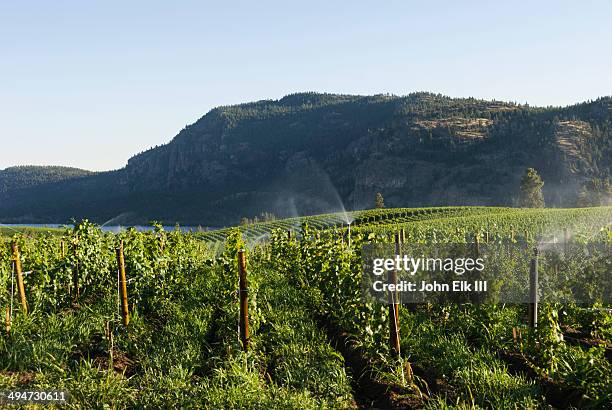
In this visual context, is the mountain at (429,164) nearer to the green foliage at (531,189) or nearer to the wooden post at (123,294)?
the green foliage at (531,189)

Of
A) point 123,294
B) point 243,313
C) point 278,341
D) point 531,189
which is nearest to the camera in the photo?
point 243,313

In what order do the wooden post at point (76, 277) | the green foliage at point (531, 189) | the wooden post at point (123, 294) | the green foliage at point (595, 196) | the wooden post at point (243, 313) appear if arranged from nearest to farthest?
the wooden post at point (243, 313)
the wooden post at point (123, 294)
the wooden post at point (76, 277)
the green foliage at point (531, 189)
the green foliage at point (595, 196)

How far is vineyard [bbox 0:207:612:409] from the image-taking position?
5.04 meters

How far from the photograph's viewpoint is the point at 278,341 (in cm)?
675

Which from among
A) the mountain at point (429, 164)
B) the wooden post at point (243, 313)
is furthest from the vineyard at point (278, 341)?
the mountain at point (429, 164)

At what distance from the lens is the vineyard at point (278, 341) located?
5.04m

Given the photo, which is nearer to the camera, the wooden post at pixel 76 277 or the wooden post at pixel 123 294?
the wooden post at pixel 123 294

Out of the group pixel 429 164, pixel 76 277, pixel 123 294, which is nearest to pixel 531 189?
pixel 76 277

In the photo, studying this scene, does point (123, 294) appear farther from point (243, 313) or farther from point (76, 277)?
point (76, 277)

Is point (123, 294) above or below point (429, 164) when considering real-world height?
below

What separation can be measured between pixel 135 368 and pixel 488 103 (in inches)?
7537

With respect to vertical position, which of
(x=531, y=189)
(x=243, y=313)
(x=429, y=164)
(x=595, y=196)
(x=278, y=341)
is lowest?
(x=595, y=196)

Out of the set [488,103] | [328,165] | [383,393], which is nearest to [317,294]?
[383,393]

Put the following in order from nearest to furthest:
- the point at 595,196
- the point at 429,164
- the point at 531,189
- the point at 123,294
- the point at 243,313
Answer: the point at 243,313
the point at 123,294
the point at 531,189
the point at 595,196
the point at 429,164
